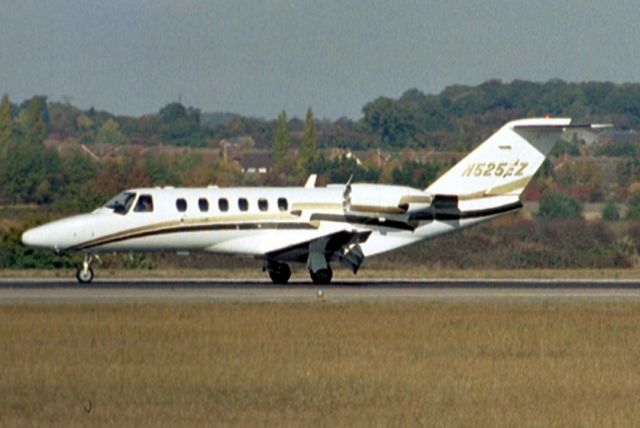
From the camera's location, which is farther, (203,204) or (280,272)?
(280,272)

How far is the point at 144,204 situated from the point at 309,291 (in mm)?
5170

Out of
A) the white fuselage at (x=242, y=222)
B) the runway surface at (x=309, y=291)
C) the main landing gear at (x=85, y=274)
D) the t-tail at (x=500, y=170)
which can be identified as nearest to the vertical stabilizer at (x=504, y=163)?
the t-tail at (x=500, y=170)

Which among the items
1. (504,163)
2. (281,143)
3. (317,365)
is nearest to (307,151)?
(281,143)

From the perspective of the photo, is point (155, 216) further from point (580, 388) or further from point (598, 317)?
point (580, 388)

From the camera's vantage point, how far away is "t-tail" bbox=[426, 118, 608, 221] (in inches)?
1630

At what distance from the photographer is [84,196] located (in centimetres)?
5859

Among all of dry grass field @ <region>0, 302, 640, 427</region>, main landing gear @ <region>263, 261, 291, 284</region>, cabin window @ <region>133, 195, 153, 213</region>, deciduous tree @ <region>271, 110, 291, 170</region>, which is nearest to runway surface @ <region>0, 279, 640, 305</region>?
main landing gear @ <region>263, 261, 291, 284</region>

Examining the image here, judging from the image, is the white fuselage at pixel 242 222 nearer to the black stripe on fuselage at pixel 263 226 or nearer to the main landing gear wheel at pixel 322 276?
the black stripe on fuselage at pixel 263 226

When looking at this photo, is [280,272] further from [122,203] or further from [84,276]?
[84,276]

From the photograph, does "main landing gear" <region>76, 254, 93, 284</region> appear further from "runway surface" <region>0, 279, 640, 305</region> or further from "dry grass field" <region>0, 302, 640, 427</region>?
"dry grass field" <region>0, 302, 640, 427</region>

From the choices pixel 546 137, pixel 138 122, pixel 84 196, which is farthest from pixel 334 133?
pixel 546 137

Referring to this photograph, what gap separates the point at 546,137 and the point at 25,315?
669 inches

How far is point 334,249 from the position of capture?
4016 cm

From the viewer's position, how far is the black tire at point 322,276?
40312 mm
